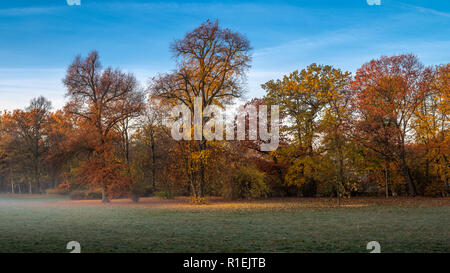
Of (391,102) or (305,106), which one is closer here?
(391,102)

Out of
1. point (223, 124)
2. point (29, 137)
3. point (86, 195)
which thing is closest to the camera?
point (223, 124)

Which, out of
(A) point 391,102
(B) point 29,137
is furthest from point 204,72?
(B) point 29,137

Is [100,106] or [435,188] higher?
[100,106]

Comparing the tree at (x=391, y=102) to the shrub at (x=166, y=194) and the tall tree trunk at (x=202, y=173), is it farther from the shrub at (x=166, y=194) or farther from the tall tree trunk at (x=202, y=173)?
the shrub at (x=166, y=194)

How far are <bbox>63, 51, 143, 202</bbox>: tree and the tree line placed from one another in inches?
3.3

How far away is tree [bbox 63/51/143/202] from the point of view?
32281 mm

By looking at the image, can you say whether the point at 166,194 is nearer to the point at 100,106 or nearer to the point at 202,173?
the point at 202,173

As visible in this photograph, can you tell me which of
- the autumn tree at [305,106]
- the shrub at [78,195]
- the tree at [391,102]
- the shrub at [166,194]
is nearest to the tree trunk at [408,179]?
the tree at [391,102]

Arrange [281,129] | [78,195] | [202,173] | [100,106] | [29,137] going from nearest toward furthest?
[202,173]
[100,106]
[281,129]
[78,195]
[29,137]

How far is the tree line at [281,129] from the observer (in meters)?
31.1

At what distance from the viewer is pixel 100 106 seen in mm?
32750

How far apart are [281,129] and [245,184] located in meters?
7.45

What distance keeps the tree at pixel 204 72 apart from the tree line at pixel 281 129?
0.08 meters
